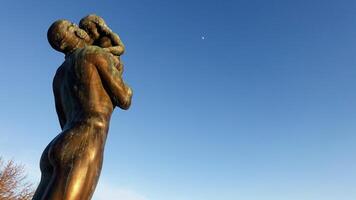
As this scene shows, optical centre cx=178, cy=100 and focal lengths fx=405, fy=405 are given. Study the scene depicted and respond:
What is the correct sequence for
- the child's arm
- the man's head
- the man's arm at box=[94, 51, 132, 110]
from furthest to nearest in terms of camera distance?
the child's arm → the man's head → the man's arm at box=[94, 51, 132, 110]

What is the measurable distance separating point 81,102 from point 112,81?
334 mm

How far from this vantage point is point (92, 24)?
4293 millimetres

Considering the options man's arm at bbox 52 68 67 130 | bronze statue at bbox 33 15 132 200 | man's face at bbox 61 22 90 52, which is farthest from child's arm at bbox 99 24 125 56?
man's arm at bbox 52 68 67 130

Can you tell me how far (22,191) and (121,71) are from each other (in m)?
29.5

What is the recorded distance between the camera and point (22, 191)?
30.5 metres

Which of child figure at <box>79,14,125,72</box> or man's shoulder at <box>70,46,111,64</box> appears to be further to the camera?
child figure at <box>79,14,125,72</box>

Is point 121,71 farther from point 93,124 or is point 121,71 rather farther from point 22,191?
point 22,191

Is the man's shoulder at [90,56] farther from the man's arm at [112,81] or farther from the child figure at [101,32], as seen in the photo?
the child figure at [101,32]

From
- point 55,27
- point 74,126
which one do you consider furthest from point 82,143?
point 55,27

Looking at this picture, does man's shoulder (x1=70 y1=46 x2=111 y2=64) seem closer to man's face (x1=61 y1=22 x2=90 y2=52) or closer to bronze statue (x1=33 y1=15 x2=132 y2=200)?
bronze statue (x1=33 y1=15 x2=132 y2=200)

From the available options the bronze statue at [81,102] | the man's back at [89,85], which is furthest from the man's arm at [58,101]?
the man's back at [89,85]

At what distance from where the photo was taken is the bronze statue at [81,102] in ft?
10.1

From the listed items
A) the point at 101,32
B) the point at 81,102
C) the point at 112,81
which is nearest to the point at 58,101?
the point at 81,102

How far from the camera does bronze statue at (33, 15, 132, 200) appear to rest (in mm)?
3068
